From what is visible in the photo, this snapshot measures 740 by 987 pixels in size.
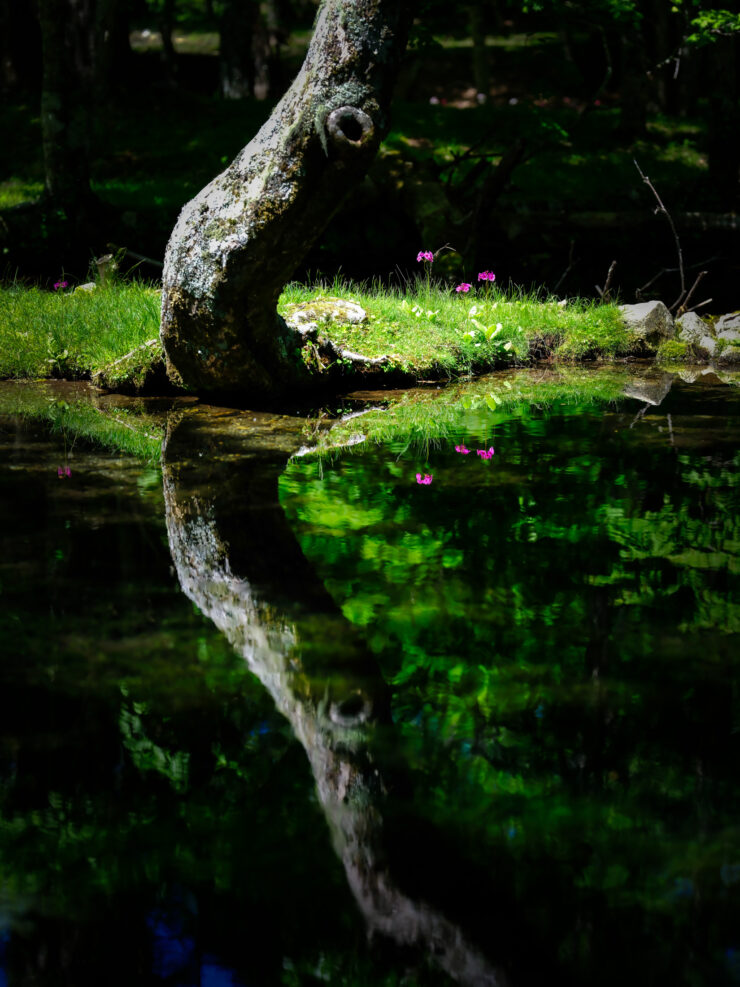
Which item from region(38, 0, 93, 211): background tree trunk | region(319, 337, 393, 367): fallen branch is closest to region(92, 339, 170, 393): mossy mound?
region(319, 337, 393, 367): fallen branch

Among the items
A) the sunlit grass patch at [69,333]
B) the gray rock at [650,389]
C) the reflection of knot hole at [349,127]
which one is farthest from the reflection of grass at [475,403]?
the sunlit grass patch at [69,333]

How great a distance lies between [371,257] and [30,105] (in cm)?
1039

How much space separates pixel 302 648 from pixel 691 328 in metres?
8.22

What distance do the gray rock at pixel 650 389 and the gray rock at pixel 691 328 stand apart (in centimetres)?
146

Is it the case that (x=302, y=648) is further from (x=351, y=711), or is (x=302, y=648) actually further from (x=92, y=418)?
(x=92, y=418)

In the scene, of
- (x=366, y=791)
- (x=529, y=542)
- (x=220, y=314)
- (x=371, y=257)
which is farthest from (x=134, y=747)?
(x=371, y=257)

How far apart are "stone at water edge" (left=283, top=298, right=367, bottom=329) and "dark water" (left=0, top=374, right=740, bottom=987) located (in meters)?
3.95

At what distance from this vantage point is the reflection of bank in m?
1.97

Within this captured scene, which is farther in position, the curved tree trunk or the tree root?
the tree root

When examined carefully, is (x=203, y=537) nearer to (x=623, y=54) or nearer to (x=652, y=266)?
(x=652, y=266)

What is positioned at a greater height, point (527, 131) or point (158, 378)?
point (527, 131)

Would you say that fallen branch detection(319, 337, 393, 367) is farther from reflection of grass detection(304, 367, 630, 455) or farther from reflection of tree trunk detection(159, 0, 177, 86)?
reflection of tree trunk detection(159, 0, 177, 86)

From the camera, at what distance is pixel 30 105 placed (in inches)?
756

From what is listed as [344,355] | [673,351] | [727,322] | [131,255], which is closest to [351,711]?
[344,355]
